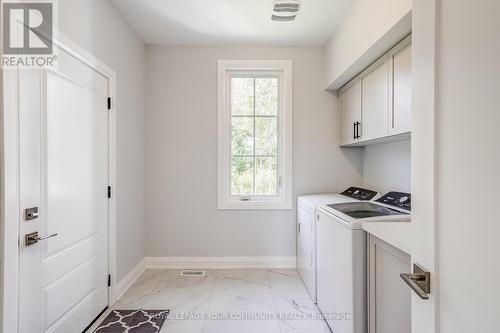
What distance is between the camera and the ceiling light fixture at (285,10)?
2303 millimetres

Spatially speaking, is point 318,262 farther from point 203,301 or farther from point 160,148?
point 160,148

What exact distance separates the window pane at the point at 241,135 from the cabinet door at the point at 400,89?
1.64 metres

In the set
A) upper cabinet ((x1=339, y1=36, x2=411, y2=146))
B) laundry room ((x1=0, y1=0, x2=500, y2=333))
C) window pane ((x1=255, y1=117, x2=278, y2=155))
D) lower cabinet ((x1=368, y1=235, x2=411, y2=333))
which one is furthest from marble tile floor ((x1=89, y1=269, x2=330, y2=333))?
upper cabinet ((x1=339, y1=36, x2=411, y2=146))

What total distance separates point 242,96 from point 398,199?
79.6 inches

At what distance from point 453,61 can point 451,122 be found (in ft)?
0.46

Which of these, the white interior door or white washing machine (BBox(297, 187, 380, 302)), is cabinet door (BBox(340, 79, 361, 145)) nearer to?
white washing machine (BBox(297, 187, 380, 302))

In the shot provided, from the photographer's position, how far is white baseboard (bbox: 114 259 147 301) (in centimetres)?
248

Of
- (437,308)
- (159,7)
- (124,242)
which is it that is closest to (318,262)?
(437,308)

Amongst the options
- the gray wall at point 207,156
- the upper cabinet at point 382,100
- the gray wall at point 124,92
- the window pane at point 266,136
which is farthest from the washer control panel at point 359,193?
the gray wall at point 124,92

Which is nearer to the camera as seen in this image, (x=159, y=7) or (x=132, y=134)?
(x=159, y=7)

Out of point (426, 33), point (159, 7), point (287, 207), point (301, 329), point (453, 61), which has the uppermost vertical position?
point (159, 7)

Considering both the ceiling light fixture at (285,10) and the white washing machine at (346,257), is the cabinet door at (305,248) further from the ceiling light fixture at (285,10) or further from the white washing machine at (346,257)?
the ceiling light fixture at (285,10)

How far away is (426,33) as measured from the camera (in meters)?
0.72

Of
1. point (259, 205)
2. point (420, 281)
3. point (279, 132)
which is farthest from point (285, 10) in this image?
point (420, 281)
